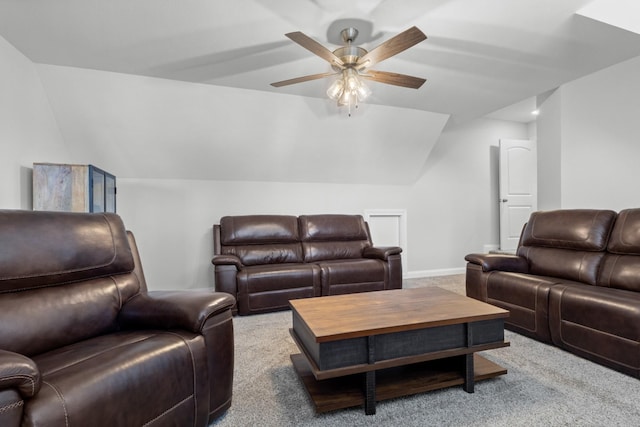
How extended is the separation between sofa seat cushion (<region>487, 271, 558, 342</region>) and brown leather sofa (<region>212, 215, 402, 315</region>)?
1.19 meters

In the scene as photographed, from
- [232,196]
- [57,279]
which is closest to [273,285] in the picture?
[232,196]

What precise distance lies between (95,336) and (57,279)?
33 cm

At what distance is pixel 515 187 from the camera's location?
17.3ft

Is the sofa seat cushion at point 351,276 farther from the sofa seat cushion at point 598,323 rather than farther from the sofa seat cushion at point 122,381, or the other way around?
the sofa seat cushion at point 122,381

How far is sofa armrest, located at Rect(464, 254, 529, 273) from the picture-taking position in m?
2.86

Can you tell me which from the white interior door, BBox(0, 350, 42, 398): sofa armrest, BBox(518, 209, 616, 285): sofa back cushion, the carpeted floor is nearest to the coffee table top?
the carpeted floor

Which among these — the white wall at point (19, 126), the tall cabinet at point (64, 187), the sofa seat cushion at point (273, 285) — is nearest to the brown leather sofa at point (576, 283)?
the sofa seat cushion at point (273, 285)

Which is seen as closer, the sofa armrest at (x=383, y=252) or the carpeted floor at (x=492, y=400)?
the carpeted floor at (x=492, y=400)

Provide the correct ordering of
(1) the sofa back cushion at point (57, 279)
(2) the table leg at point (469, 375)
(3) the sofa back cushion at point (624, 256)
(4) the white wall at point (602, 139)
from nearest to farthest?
1. (1) the sofa back cushion at point (57, 279)
2. (2) the table leg at point (469, 375)
3. (3) the sofa back cushion at point (624, 256)
4. (4) the white wall at point (602, 139)

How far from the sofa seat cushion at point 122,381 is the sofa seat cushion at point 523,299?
236 centimetres

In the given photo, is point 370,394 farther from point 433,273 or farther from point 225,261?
point 433,273

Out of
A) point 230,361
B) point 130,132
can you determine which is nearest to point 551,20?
point 230,361

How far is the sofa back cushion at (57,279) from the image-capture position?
135 cm

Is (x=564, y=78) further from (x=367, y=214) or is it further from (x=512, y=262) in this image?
(x=367, y=214)
